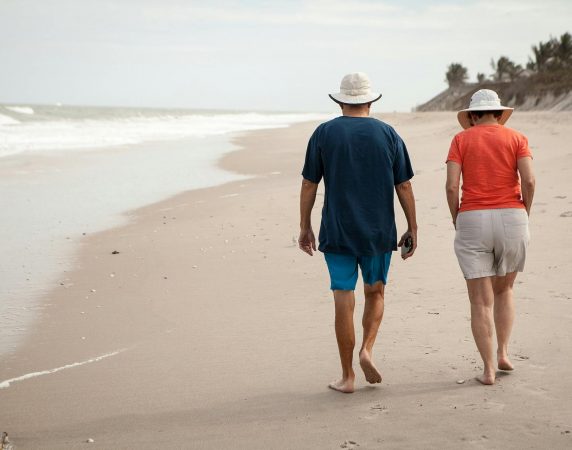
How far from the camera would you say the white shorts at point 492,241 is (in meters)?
3.99

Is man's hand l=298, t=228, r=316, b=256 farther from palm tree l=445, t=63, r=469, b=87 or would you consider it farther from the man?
palm tree l=445, t=63, r=469, b=87

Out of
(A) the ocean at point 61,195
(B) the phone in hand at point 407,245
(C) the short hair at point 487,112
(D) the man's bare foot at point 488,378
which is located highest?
(C) the short hair at point 487,112

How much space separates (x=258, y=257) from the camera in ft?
24.9

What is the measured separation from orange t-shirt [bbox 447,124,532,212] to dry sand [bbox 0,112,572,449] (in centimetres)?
100

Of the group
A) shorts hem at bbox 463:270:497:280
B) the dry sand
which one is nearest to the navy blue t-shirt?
shorts hem at bbox 463:270:497:280

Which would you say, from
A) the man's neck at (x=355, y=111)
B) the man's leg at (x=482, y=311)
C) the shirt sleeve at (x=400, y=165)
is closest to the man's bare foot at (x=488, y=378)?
the man's leg at (x=482, y=311)

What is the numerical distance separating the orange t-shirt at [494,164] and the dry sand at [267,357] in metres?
1.00

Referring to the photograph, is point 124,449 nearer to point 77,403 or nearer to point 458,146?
point 77,403

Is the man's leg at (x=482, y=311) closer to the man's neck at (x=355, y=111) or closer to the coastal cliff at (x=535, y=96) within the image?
the man's neck at (x=355, y=111)

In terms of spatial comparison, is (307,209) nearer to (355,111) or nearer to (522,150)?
(355,111)

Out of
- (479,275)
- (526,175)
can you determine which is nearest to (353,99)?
(526,175)

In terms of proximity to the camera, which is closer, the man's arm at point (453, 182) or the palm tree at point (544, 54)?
the man's arm at point (453, 182)

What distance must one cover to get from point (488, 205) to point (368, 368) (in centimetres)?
112

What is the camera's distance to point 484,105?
4086 mm
